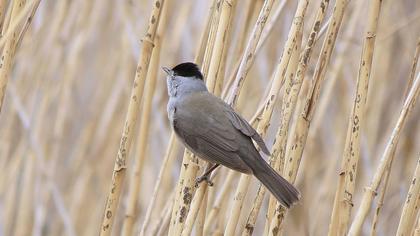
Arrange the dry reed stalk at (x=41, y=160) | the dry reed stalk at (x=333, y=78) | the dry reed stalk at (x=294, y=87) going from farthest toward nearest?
1. the dry reed stalk at (x=41, y=160)
2. the dry reed stalk at (x=333, y=78)
3. the dry reed stalk at (x=294, y=87)

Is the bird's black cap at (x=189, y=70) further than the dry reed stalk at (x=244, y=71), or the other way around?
the bird's black cap at (x=189, y=70)

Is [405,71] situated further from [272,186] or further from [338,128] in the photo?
[272,186]

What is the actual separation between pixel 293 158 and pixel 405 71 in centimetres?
145

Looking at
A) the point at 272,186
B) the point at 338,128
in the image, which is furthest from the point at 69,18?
the point at 272,186

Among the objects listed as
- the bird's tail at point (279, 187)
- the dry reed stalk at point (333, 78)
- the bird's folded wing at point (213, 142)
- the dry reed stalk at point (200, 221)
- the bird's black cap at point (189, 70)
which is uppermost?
the dry reed stalk at point (333, 78)

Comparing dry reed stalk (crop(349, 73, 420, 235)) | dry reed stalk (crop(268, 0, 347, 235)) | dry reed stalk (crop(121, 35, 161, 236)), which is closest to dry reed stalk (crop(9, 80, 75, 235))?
dry reed stalk (crop(121, 35, 161, 236))

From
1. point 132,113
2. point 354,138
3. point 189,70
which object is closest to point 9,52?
point 132,113

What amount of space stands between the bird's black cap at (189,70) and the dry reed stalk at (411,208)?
1.93 feet

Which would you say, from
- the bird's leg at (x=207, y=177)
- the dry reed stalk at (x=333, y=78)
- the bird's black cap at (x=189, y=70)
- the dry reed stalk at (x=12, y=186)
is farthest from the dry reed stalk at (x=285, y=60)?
the dry reed stalk at (x=12, y=186)

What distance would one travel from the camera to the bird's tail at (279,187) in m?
1.46

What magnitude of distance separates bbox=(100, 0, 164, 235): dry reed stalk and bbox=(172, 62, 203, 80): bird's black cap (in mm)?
197

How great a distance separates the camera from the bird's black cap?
173 cm

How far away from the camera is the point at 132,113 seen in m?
1.53

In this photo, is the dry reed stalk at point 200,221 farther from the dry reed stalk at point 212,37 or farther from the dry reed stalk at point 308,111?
the dry reed stalk at point 212,37
